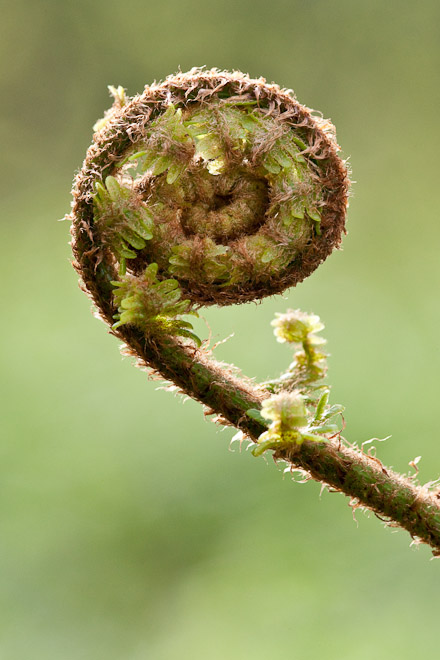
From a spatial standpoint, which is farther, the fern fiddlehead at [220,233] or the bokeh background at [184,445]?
the bokeh background at [184,445]

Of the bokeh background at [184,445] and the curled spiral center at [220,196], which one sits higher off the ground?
the bokeh background at [184,445]

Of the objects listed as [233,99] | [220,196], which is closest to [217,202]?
[220,196]

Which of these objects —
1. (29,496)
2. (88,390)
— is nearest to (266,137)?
(29,496)

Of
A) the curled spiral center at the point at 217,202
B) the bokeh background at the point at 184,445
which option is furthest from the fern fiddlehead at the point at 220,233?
the bokeh background at the point at 184,445

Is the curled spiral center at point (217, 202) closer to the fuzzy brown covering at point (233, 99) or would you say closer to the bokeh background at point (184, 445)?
the fuzzy brown covering at point (233, 99)

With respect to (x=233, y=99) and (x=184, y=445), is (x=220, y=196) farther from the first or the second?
(x=184, y=445)

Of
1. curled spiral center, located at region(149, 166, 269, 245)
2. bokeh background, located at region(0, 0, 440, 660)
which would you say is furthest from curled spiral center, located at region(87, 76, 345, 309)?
bokeh background, located at region(0, 0, 440, 660)
